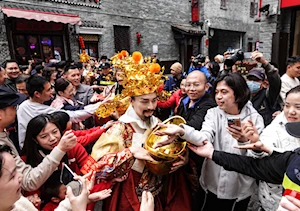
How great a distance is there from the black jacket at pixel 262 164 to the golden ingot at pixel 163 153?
0.95 feet

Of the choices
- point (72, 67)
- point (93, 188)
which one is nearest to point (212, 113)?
point (93, 188)

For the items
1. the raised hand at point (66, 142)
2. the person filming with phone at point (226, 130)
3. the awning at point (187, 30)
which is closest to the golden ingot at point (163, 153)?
the person filming with phone at point (226, 130)

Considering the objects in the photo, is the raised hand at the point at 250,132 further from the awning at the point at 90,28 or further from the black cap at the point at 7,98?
the awning at the point at 90,28

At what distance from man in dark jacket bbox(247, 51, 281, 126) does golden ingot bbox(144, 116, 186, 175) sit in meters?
1.44

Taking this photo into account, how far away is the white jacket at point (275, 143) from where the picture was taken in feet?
5.44

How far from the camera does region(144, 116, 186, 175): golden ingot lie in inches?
62.8

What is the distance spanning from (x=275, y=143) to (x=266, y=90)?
1.32m

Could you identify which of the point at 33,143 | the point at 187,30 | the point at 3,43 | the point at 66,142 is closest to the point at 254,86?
the point at 66,142

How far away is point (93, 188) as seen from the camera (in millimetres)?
1646

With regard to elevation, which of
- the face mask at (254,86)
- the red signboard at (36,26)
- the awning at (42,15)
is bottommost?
the face mask at (254,86)

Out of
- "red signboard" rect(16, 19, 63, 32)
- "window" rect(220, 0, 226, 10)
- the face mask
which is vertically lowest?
the face mask

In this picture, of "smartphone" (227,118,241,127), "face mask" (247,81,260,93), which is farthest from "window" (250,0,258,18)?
"smartphone" (227,118,241,127)

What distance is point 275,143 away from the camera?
5.56ft

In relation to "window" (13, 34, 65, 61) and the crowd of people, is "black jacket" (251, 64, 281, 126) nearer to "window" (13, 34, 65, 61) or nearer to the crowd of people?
the crowd of people
